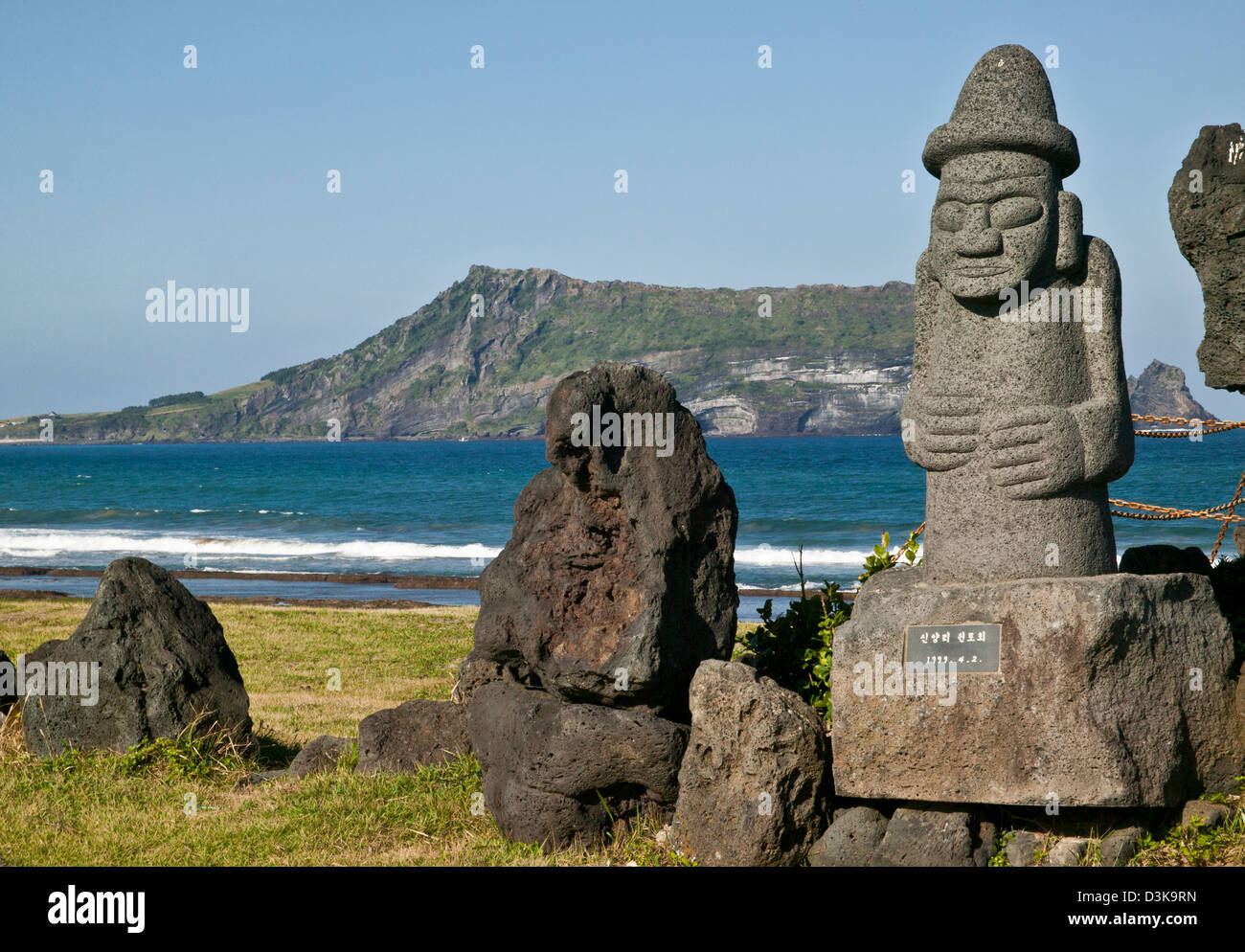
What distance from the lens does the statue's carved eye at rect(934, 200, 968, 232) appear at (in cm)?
579

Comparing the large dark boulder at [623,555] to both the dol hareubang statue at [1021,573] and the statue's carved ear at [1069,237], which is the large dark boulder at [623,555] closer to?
the dol hareubang statue at [1021,573]

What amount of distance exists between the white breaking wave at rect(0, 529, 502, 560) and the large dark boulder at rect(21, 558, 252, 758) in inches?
992

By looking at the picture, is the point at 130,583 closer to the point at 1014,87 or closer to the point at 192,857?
the point at 192,857

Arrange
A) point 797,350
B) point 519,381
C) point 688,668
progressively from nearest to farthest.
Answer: point 688,668 → point 797,350 → point 519,381

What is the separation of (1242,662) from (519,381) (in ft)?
537

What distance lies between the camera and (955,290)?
18.9 feet

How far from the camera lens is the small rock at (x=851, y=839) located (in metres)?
5.50

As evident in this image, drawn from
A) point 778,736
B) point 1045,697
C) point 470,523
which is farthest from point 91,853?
point 470,523

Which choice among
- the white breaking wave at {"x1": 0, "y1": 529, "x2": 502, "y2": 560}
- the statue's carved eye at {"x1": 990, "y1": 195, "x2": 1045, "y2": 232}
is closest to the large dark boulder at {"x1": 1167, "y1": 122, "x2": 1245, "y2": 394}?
the statue's carved eye at {"x1": 990, "y1": 195, "x2": 1045, "y2": 232}

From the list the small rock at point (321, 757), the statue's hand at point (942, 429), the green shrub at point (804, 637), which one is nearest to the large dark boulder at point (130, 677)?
the small rock at point (321, 757)

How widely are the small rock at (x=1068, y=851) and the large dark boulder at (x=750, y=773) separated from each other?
1032mm

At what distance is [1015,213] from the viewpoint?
5664 mm

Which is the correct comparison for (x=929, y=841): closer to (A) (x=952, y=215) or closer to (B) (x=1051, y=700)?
(B) (x=1051, y=700)

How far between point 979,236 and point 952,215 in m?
0.20
